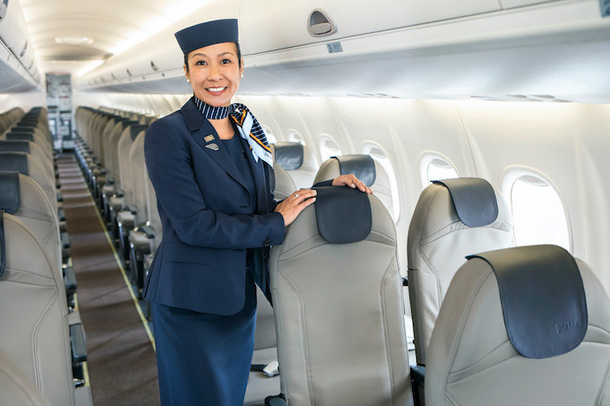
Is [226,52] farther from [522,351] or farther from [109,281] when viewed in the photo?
[109,281]

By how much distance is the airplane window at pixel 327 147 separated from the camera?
24.7ft

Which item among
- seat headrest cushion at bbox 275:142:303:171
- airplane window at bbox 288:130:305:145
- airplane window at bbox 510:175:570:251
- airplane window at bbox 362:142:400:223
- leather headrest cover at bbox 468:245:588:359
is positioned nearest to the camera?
leather headrest cover at bbox 468:245:588:359

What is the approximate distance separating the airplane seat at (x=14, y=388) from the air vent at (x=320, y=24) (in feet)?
8.14

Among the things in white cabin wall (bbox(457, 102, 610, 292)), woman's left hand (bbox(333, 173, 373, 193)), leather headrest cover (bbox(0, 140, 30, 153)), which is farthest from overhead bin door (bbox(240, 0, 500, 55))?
leather headrest cover (bbox(0, 140, 30, 153))

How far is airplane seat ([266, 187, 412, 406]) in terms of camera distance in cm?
237

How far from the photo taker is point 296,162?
5492 millimetres

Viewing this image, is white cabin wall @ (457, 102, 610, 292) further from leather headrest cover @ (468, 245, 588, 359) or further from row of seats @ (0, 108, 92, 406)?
row of seats @ (0, 108, 92, 406)

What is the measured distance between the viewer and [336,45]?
328 cm

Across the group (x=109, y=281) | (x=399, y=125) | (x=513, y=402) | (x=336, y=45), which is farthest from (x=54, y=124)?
(x=513, y=402)

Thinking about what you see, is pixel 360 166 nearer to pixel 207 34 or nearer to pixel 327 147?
pixel 207 34

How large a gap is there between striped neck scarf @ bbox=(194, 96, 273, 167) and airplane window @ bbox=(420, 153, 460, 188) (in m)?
2.80

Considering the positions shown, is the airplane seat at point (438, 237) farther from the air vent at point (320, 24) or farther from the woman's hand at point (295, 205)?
the air vent at point (320, 24)

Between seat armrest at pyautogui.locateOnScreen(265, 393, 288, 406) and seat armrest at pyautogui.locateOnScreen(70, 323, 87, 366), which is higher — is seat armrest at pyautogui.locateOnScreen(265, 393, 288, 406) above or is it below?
below

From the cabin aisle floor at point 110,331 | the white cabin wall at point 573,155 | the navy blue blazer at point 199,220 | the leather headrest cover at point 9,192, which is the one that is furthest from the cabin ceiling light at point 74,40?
the navy blue blazer at point 199,220
